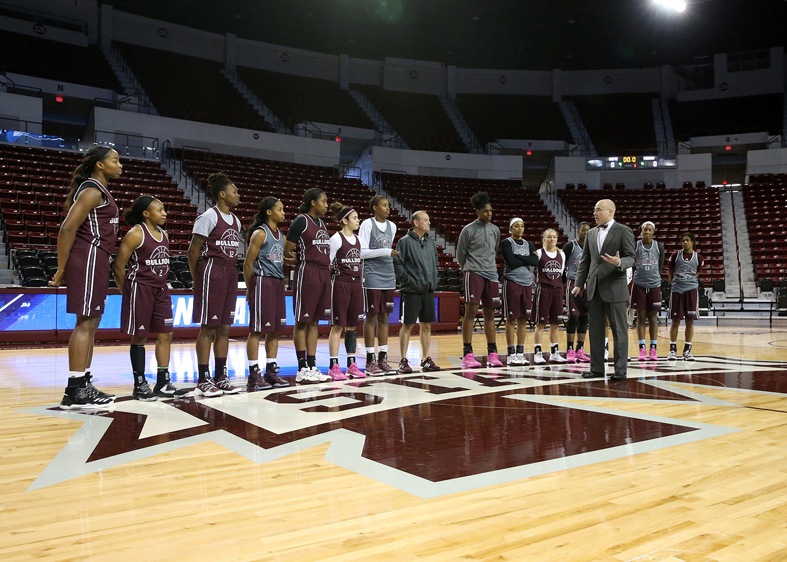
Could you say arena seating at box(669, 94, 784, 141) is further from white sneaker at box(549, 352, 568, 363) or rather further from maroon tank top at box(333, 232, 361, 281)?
maroon tank top at box(333, 232, 361, 281)

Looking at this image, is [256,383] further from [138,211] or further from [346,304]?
[138,211]

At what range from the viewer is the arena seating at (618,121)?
24031 millimetres

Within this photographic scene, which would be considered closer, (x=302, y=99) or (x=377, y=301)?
(x=377, y=301)

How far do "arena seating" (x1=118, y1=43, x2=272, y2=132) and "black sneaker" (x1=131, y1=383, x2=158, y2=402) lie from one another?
1650 cm

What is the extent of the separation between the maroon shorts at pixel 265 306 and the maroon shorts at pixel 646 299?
393 centimetres

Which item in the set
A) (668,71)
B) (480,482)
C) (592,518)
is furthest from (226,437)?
(668,71)

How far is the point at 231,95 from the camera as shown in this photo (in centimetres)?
2136

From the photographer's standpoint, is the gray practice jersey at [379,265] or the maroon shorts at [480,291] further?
the maroon shorts at [480,291]

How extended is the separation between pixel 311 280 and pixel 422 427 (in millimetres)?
1986

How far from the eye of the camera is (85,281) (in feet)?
11.9

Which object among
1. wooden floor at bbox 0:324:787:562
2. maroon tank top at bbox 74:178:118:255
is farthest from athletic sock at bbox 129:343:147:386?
maroon tank top at bbox 74:178:118:255

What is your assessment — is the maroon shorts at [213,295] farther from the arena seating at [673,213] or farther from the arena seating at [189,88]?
the arena seating at [189,88]

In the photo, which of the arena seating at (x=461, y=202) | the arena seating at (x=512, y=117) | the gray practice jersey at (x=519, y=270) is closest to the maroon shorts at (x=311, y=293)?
the gray practice jersey at (x=519, y=270)

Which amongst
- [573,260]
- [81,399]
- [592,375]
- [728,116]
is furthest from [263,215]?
[728,116]
